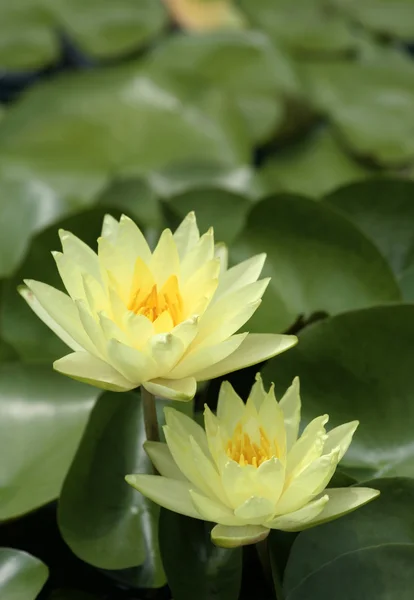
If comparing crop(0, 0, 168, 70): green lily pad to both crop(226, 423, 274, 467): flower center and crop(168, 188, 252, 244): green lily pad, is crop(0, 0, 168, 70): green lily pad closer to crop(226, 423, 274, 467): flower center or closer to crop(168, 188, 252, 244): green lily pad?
crop(168, 188, 252, 244): green lily pad

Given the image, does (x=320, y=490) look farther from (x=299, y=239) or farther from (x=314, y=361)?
(x=299, y=239)

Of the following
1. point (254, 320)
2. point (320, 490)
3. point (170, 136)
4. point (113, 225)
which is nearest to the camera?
point (320, 490)

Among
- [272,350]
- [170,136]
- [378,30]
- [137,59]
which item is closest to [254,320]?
[272,350]

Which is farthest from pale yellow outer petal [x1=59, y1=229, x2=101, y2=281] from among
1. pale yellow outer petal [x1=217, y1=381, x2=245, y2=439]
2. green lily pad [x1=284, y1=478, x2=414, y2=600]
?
green lily pad [x1=284, y1=478, x2=414, y2=600]

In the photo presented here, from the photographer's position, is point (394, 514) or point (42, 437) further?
point (42, 437)

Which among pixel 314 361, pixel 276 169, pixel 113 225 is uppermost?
pixel 113 225

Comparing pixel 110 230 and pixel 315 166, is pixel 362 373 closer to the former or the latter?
pixel 110 230

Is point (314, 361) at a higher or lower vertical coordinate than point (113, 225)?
lower
